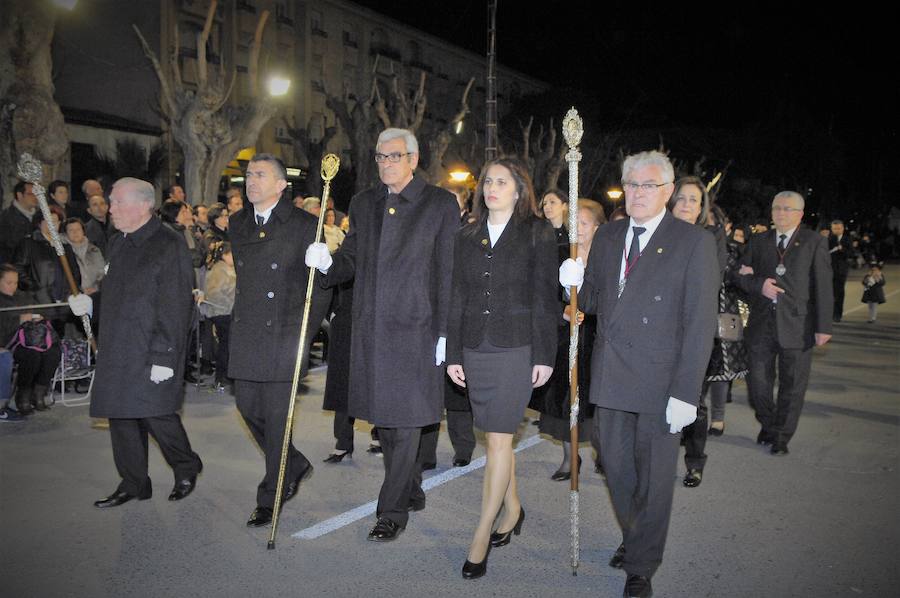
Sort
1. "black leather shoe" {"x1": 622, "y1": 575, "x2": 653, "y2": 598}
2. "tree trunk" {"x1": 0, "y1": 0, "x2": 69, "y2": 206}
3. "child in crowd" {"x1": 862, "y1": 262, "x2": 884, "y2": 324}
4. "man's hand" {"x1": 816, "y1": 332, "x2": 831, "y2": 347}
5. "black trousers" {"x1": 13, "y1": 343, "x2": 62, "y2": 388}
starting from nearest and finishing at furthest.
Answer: "black leather shoe" {"x1": 622, "y1": 575, "x2": 653, "y2": 598}, "man's hand" {"x1": 816, "y1": 332, "x2": 831, "y2": 347}, "black trousers" {"x1": 13, "y1": 343, "x2": 62, "y2": 388}, "tree trunk" {"x1": 0, "y1": 0, "x2": 69, "y2": 206}, "child in crowd" {"x1": 862, "y1": 262, "x2": 884, "y2": 324}

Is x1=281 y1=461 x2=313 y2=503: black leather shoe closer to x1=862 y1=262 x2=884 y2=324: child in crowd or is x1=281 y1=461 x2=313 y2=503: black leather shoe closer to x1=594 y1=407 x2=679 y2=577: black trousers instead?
x1=594 y1=407 x2=679 y2=577: black trousers

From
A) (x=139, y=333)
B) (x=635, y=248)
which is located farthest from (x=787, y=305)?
(x=139, y=333)

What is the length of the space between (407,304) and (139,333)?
5.72 ft

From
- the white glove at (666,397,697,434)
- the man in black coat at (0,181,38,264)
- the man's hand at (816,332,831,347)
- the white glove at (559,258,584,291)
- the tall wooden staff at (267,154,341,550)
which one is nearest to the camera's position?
the white glove at (666,397,697,434)

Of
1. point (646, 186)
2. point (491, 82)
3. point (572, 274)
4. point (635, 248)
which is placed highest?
point (491, 82)

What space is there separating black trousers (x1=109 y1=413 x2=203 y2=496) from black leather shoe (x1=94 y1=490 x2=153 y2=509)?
0.07ft

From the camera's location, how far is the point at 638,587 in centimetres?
405

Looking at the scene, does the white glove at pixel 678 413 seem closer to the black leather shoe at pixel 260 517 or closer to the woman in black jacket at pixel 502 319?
the woman in black jacket at pixel 502 319

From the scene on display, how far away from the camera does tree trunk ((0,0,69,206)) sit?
539 inches

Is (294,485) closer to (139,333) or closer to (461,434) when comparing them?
(139,333)

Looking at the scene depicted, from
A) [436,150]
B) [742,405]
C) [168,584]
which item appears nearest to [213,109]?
[436,150]

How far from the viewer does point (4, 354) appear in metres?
7.59

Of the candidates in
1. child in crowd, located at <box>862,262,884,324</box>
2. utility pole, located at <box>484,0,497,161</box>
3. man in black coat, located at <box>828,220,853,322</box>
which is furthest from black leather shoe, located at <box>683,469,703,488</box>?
child in crowd, located at <box>862,262,884,324</box>

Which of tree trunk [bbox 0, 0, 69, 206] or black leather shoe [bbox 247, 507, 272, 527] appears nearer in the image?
black leather shoe [bbox 247, 507, 272, 527]
